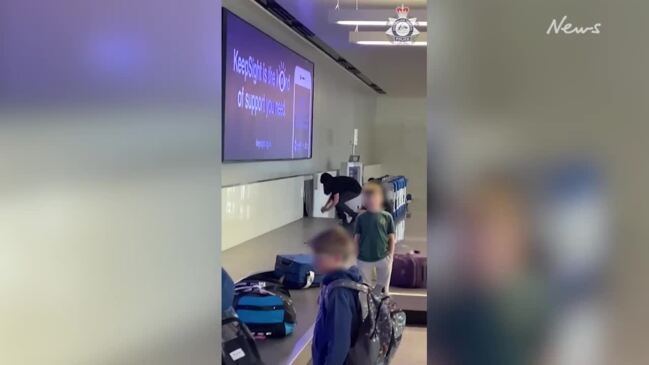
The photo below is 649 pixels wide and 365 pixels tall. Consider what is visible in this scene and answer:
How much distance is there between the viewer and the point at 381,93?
43.1 ft

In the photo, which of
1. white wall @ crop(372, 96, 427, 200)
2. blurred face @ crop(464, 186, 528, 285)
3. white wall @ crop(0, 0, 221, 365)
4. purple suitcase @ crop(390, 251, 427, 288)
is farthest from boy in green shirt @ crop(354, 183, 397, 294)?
white wall @ crop(372, 96, 427, 200)

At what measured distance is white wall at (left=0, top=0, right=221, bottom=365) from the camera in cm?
70

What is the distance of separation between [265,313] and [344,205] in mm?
2496

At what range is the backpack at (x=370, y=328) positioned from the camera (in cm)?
208

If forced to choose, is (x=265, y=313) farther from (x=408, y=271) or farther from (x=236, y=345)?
(x=408, y=271)

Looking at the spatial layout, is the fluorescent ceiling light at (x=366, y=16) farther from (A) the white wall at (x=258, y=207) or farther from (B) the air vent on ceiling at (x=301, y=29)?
(A) the white wall at (x=258, y=207)

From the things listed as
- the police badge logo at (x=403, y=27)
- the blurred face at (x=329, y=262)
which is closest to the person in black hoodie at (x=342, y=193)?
the police badge logo at (x=403, y=27)

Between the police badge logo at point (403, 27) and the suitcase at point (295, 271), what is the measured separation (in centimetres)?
176

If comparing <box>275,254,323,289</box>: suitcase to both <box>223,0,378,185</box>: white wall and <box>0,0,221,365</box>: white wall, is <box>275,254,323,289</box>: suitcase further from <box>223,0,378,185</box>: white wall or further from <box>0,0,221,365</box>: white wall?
<box>0,0,221,365</box>: white wall

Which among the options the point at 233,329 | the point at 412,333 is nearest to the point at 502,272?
the point at 233,329

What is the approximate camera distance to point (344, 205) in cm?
509

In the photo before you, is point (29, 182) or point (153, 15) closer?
point (29, 182)

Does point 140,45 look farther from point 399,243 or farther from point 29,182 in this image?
point 399,243

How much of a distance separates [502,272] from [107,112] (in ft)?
1.86
